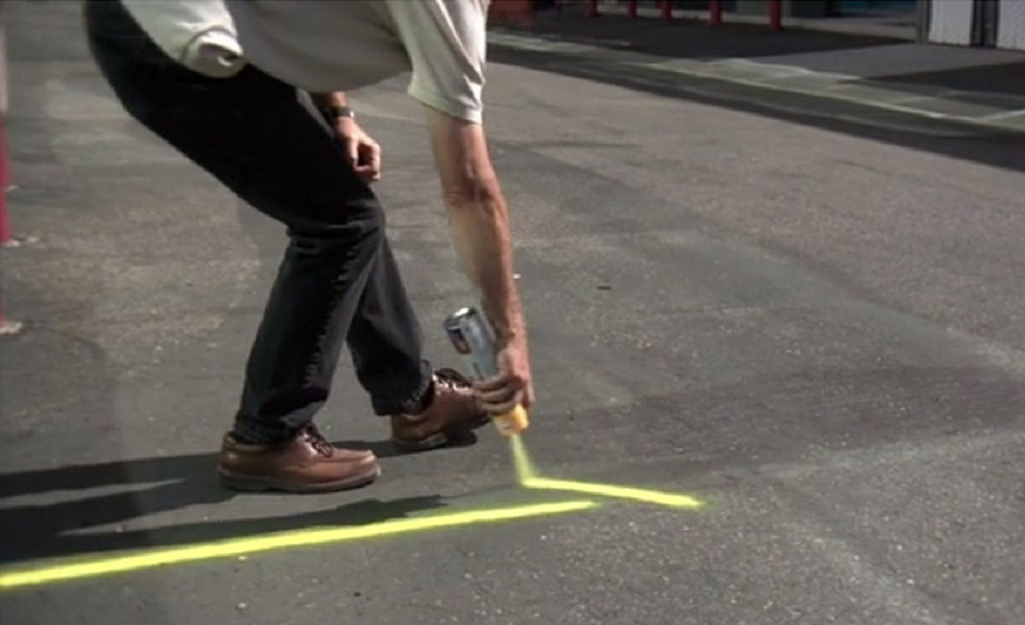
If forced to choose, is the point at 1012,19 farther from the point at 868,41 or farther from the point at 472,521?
the point at 472,521

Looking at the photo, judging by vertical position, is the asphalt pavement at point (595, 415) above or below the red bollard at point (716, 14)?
above

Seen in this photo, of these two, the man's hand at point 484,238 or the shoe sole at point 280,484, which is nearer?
the man's hand at point 484,238

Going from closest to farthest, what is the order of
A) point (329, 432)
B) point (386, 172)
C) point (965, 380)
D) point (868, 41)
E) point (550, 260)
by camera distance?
1. point (329, 432)
2. point (965, 380)
3. point (550, 260)
4. point (386, 172)
5. point (868, 41)

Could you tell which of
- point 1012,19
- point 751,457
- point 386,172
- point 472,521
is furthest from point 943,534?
point 1012,19

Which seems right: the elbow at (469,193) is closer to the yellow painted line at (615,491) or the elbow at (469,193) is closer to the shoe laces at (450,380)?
the yellow painted line at (615,491)

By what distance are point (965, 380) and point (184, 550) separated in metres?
2.59

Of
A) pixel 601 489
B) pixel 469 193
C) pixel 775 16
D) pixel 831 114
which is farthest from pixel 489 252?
pixel 775 16

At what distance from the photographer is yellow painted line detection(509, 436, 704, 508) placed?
13.0 ft

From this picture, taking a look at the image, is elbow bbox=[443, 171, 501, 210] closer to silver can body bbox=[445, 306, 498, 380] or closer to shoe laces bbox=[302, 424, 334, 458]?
silver can body bbox=[445, 306, 498, 380]

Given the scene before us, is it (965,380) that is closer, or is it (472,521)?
(472,521)

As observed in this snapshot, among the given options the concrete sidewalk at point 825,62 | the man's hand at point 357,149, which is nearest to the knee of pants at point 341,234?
the man's hand at point 357,149

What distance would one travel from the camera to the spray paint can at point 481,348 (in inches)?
140

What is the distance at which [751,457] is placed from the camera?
429 cm

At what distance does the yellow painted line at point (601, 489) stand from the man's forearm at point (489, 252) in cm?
69
